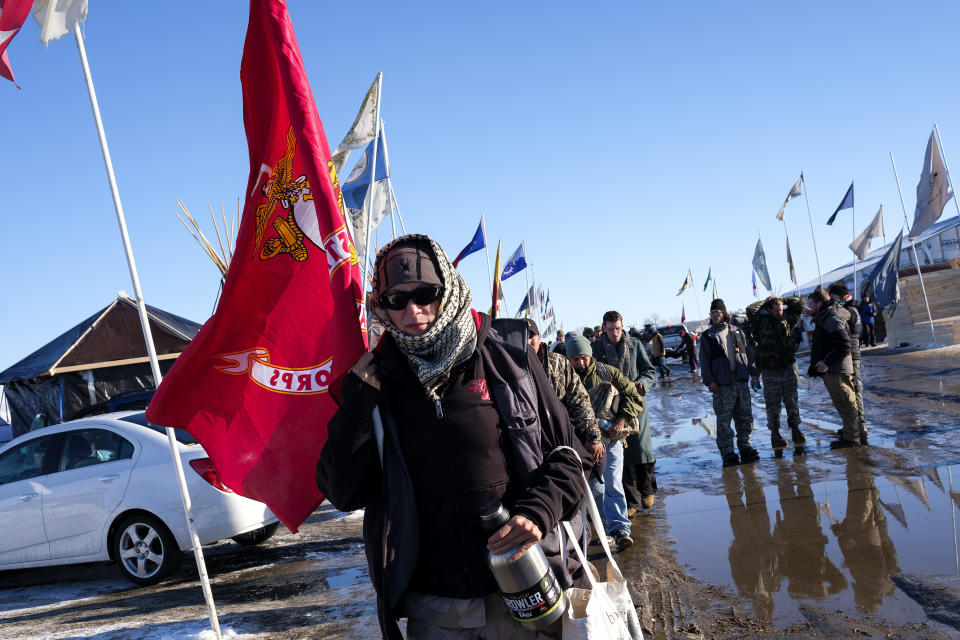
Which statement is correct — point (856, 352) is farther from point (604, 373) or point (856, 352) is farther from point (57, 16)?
point (57, 16)

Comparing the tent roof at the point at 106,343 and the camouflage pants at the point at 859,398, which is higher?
the tent roof at the point at 106,343

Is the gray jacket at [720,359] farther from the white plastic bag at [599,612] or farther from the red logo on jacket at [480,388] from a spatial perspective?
the red logo on jacket at [480,388]

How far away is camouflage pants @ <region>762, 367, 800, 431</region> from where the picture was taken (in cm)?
1020

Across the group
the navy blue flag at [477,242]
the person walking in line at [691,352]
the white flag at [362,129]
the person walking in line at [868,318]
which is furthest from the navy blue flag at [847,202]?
the white flag at [362,129]

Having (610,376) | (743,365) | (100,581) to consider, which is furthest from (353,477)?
(743,365)

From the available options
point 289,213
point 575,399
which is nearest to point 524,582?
point 575,399

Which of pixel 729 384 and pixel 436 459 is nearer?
pixel 436 459

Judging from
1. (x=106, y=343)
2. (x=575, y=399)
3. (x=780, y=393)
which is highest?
(x=106, y=343)

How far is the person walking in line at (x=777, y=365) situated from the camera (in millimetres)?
10242

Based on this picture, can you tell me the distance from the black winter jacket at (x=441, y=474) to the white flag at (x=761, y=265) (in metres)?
30.1

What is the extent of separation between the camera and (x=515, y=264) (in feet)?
65.9

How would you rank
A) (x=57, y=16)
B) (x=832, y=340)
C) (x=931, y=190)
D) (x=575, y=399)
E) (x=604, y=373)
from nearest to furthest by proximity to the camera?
(x=575, y=399) → (x=57, y=16) → (x=604, y=373) → (x=832, y=340) → (x=931, y=190)

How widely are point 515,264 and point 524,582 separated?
17972 millimetres

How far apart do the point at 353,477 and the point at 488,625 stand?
652 millimetres
